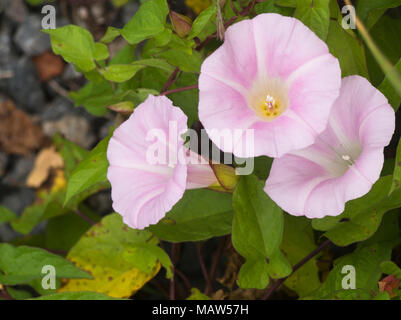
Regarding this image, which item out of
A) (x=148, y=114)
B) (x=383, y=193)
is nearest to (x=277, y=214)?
(x=383, y=193)

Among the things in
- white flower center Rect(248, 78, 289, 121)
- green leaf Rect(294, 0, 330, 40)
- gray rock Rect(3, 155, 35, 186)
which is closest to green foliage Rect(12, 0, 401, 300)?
green leaf Rect(294, 0, 330, 40)

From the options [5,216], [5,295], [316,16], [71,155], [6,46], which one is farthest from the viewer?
[6,46]

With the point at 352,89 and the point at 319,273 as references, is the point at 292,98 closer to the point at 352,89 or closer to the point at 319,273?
the point at 352,89

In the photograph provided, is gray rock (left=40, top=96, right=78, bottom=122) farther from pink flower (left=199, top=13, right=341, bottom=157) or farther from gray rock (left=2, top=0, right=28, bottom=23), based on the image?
pink flower (left=199, top=13, right=341, bottom=157)

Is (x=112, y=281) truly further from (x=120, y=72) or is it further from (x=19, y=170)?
(x=19, y=170)

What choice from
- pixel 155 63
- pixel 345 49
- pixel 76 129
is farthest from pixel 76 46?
pixel 76 129
